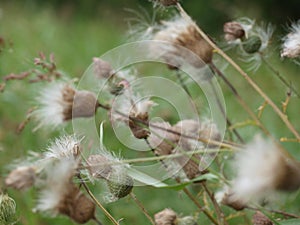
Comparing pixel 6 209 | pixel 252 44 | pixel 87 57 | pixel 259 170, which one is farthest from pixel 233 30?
pixel 87 57

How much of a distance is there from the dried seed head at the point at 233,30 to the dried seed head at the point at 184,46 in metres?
0.04

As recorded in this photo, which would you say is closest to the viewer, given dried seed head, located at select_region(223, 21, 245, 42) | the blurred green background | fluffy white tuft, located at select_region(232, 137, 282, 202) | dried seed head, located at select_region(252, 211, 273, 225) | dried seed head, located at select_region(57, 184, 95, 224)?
fluffy white tuft, located at select_region(232, 137, 282, 202)

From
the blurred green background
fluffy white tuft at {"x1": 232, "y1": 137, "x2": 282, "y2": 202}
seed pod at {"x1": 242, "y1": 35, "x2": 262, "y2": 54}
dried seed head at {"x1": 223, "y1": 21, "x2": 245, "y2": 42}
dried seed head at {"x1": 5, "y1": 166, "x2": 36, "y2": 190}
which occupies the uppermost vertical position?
dried seed head at {"x1": 5, "y1": 166, "x2": 36, "y2": 190}

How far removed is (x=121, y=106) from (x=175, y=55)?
13 centimetres

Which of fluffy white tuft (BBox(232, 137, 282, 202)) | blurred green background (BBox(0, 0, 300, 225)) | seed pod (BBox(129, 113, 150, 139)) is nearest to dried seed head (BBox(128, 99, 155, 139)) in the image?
seed pod (BBox(129, 113, 150, 139))

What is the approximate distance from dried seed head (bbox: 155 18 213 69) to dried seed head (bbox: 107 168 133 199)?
0.31 m

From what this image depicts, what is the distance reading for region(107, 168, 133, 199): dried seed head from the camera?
843mm

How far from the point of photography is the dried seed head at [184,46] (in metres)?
1.11

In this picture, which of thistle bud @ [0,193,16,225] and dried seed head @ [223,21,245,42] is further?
dried seed head @ [223,21,245,42]

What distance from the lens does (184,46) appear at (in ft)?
3.69

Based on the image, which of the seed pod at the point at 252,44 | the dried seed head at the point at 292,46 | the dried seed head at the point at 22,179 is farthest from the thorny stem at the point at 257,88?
the dried seed head at the point at 22,179

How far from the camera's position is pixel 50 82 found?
1.20m

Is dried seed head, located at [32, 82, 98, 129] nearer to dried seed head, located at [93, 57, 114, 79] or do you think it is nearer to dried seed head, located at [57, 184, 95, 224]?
dried seed head, located at [93, 57, 114, 79]

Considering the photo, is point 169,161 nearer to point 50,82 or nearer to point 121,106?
point 121,106
